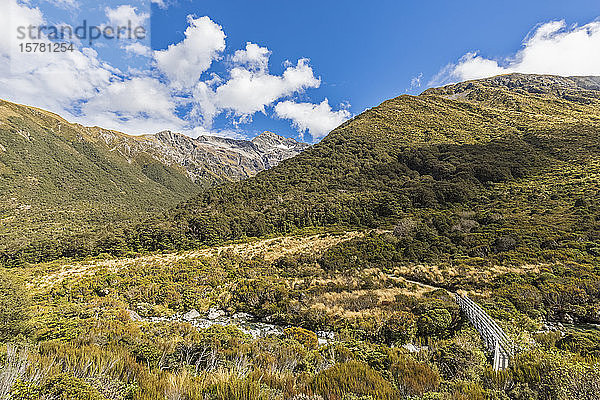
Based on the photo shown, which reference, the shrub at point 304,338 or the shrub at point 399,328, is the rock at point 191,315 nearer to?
the shrub at point 304,338

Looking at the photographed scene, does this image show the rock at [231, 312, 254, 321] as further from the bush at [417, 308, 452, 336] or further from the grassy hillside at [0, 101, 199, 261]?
the grassy hillside at [0, 101, 199, 261]

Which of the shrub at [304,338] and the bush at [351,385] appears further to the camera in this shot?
the shrub at [304,338]

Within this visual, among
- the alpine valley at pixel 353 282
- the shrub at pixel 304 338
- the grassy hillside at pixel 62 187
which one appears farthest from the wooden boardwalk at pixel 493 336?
the grassy hillside at pixel 62 187

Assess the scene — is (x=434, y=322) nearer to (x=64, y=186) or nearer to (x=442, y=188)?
(x=442, y=188)

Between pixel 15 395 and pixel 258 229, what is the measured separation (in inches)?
1377

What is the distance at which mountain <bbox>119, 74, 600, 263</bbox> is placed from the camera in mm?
21498

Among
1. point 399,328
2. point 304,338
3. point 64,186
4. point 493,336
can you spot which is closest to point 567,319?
point 493,336

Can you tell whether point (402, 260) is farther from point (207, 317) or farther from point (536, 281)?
point (207, 317)

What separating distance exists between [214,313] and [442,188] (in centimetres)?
3456

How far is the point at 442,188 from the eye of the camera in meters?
36.1

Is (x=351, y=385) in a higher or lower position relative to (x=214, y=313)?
higher

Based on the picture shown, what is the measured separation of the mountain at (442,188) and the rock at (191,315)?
16.7 metres

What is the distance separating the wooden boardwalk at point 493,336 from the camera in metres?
5.14

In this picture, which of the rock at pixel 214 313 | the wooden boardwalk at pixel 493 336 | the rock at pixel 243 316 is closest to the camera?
the wooden boardwalk at pixel 493 336
